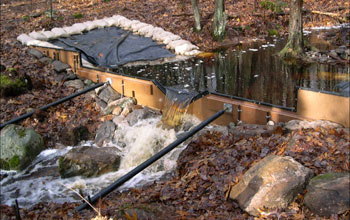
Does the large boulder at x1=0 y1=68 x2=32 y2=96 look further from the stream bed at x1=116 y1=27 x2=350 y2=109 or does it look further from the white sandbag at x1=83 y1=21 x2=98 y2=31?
the white sandbag at x1=83 y1=21 x2=98 y2=31

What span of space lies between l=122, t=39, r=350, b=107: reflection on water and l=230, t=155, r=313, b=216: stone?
3.01 m

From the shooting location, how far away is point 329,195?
418 centimetres

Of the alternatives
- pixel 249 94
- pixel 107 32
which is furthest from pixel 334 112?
pixel 107 32

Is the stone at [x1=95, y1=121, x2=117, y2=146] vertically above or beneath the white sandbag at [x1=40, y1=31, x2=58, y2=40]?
beneath

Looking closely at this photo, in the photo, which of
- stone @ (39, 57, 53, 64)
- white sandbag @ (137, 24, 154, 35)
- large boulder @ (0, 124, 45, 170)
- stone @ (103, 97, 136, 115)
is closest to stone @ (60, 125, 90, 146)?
large boulder @ (0, 124, 45, 170)

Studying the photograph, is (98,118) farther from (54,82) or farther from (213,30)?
(213,30)

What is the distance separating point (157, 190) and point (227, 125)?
271cm

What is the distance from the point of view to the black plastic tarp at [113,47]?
41.6ft

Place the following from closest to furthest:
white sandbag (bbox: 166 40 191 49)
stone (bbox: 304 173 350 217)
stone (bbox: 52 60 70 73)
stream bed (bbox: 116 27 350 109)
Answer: stone (bbox: 304 173 350 217) → stream bed (bbox: 116 27 350 109) → stone (bbox: 52 60 70 73) → white sandbag (bbox: 166 40 191 49)

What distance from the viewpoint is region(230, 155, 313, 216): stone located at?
4.45m

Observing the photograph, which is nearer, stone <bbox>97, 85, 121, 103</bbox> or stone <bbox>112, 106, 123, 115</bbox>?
stone <bbox>112, 106, 123, 115</bbox>

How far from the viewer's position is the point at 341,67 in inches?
410

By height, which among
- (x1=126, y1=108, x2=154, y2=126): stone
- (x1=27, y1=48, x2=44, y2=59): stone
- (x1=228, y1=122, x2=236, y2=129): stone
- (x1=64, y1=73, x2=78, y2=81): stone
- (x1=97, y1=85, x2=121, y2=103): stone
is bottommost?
(x1=126, y1=108, x2=154, y2=126): stone

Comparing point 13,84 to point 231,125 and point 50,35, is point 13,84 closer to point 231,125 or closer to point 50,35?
point 50,35
